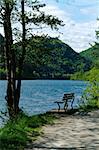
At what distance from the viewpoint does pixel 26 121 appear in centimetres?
1425

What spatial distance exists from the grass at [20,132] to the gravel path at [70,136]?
0.94 ft

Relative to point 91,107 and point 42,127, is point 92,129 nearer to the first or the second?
point 42,127

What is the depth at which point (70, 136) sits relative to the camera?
38.9 feet

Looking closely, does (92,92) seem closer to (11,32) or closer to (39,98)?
(11,32)

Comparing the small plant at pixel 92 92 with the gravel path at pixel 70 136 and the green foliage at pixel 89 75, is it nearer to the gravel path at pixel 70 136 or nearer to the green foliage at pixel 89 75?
the green foliage at pixel 89 75

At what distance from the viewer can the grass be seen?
10508 millimetres

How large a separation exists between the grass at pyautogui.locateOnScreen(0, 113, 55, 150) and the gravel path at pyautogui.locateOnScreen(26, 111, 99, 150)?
0.94 feet

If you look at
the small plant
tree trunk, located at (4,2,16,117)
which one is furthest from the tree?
the small plant

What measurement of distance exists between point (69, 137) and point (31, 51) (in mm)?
5635

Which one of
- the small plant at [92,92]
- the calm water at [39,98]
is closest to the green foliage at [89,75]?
the small plant at [92,92]

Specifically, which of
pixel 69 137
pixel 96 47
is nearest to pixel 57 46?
pixel 69 137

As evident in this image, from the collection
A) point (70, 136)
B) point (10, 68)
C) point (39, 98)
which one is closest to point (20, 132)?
point (70, 136)

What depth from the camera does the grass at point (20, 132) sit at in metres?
10.5

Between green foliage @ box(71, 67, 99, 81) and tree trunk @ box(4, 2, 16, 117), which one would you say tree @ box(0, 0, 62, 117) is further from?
green foliage @ box(71, 67, 99, 81)
